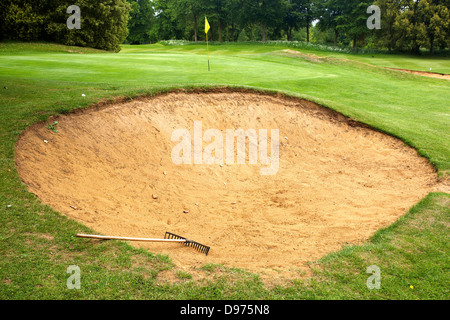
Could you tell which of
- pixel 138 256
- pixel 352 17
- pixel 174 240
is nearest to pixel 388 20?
pixel 352 17

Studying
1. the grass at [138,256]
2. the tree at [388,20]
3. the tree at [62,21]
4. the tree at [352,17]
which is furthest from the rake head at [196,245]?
the tree at [352,17]

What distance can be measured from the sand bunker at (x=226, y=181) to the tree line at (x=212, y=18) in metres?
26.9

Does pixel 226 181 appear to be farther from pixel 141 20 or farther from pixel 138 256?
pixel 141 20

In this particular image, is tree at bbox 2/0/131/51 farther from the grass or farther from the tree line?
the grass

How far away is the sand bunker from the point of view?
6926 mm

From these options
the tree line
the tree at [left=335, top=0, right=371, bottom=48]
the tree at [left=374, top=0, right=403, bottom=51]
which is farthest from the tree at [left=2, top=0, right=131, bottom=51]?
the tree at [left=335, top=0, right=371, bottom=48]

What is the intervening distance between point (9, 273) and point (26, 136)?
5.10m

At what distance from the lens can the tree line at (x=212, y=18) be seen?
3158 centimetres

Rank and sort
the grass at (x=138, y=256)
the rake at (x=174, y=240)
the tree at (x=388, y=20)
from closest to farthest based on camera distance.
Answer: the grass at (x=138, y=256)
the rake at (x=174, y=240)
the tree at (x=388, y=20)

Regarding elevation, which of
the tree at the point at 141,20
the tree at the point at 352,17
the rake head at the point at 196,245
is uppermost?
the tree at the point at 141,20

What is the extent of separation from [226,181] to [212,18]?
196ft

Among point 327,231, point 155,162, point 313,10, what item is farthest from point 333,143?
point 313,10

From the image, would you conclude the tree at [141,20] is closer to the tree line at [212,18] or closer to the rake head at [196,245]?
the tree line at [212,18]

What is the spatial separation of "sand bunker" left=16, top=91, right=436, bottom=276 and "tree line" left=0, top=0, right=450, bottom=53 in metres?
26.9
